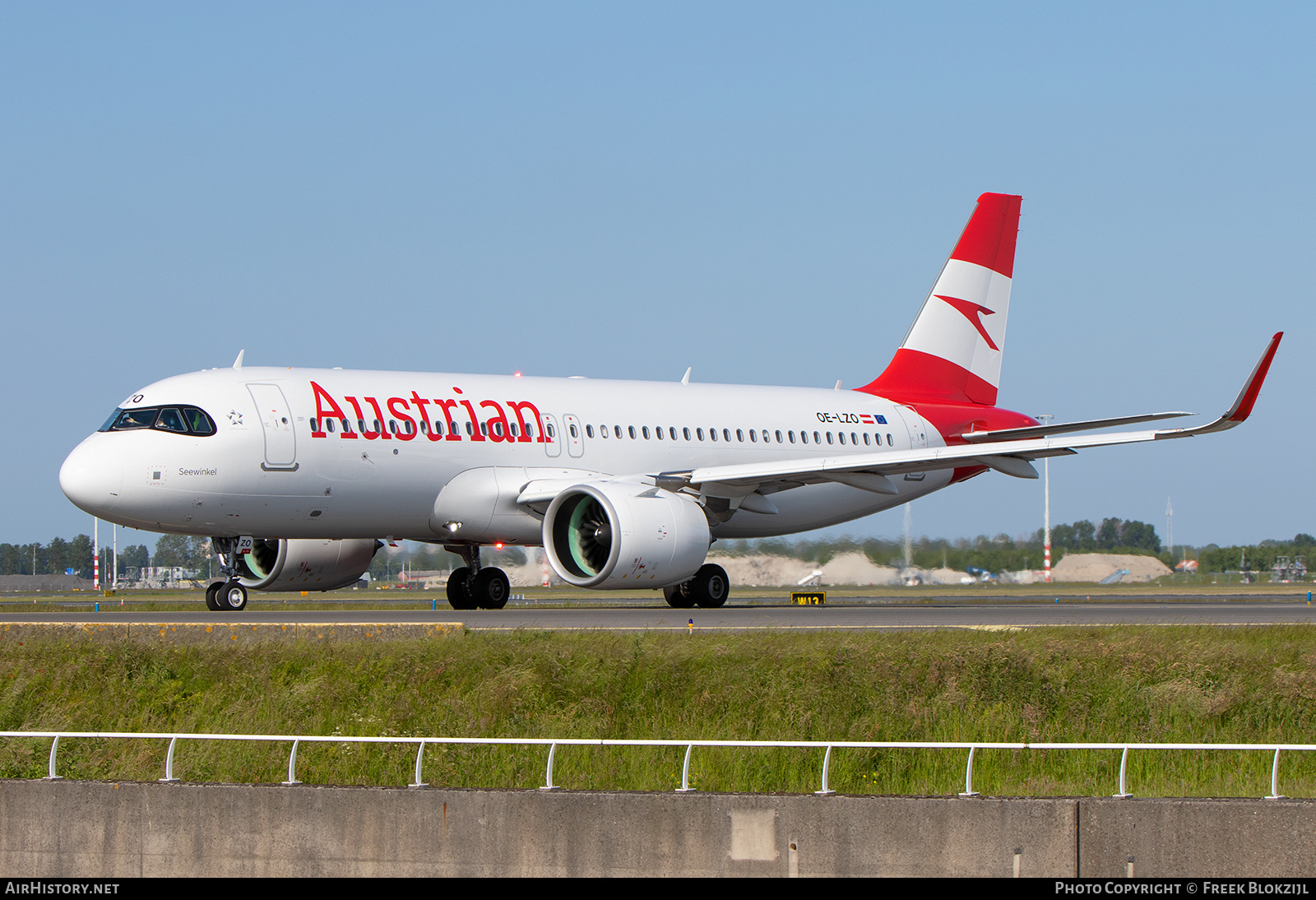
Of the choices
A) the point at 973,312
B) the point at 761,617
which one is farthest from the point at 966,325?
the point at 761,617

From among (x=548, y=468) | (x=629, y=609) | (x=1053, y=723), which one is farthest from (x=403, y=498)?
(x=1053, y=723)

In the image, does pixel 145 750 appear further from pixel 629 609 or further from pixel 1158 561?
pixel 1158 561

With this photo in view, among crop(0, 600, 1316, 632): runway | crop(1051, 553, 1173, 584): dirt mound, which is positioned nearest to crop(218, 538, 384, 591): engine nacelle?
crop(0, 600, 1316, 632): runway

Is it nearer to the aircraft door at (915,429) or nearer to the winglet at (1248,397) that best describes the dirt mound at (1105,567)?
the aircraft door at (915,429)

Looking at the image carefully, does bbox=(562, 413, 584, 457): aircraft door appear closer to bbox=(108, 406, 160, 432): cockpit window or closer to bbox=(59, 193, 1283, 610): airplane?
bbox=(59, 193, 1283, 610): airplane

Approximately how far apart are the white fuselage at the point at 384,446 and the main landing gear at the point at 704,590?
117 centimetres

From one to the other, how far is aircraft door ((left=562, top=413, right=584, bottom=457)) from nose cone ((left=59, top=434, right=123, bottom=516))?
8.07 m

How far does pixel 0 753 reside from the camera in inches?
521

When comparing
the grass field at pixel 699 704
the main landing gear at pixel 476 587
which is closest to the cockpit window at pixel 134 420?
the main landing gear at pixel 476 587

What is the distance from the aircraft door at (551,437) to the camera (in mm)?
28172

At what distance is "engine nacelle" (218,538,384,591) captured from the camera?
97.9ft

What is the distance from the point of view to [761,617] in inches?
931

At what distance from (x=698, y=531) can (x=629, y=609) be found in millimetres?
2672

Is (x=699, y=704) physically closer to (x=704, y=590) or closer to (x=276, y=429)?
(x=276, y=429)
